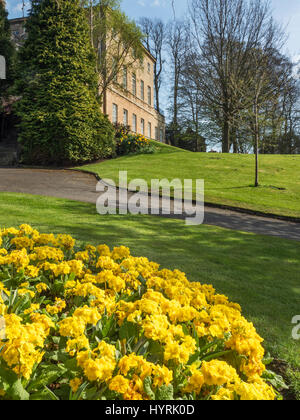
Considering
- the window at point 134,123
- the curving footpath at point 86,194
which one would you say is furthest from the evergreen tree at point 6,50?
the window at point 134,123

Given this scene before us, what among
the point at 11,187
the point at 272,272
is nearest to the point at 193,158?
the point at 11,187

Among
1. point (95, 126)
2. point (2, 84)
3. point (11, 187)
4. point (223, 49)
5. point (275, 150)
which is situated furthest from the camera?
point (275, 150)

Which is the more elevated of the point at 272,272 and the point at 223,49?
the point at 223,49

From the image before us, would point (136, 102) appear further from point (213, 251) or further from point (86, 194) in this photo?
point (213, 251)

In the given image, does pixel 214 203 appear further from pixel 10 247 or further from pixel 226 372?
pixel 226 372

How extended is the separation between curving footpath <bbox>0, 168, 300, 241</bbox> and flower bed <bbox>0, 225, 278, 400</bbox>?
5.30 meters

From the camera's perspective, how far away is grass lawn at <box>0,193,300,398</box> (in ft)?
9.48

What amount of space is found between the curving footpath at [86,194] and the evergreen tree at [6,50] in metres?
10.4

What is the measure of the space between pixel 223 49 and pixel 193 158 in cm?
1160

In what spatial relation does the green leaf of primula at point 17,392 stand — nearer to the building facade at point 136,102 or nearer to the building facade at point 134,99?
the building facade at point 134,99

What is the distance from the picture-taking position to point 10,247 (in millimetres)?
3527

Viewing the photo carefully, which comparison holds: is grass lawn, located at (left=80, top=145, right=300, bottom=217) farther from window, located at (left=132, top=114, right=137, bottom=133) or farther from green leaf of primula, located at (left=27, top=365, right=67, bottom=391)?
window, located at (left=132, top=114, right=137, bottom=133)

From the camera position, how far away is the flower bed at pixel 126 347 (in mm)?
1379

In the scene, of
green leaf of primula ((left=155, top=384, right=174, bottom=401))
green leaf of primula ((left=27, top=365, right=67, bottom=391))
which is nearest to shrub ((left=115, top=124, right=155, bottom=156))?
green leaf of primula ((left=27, top=365, right=67, bottom=391))
